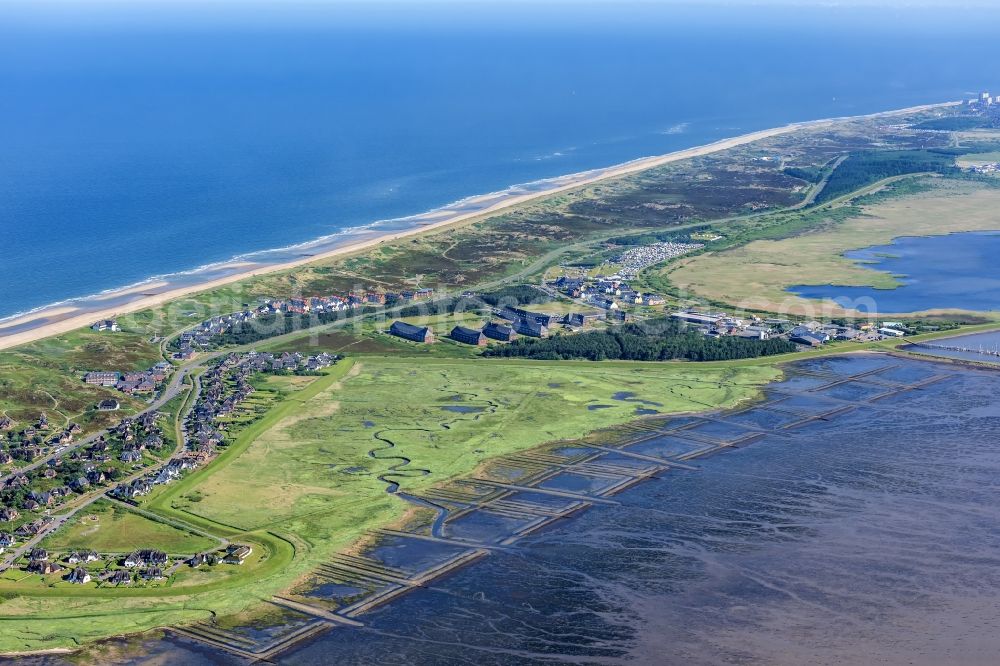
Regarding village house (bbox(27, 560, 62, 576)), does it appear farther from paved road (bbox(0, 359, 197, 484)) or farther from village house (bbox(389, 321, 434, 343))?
village house (bbox(389, 321, 434, 343))

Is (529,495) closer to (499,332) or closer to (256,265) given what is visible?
(499,332)

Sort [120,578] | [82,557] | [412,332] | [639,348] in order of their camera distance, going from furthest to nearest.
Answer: [412,332] < [639,348] < [82,557] < [120,578]

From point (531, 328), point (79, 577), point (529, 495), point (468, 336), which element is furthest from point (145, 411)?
point (531, 328)

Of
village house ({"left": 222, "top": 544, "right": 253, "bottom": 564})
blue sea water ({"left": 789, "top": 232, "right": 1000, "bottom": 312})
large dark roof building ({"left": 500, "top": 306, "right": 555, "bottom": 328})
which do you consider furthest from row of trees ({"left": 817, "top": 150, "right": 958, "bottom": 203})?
village house ({"left": 222, "top": 544, "right": 253, "bottom": 564})

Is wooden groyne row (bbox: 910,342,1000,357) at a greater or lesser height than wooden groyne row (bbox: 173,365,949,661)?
greater

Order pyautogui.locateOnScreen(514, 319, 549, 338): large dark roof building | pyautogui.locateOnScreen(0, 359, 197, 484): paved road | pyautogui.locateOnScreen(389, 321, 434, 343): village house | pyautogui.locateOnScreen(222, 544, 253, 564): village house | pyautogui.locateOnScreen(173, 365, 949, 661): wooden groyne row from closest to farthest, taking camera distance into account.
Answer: pyautogui.locateOnScreen(173, 365, 949, 661): wooden groyne row
pyautogui.locateOnScreen(222, 544, 253, 564): village house
pyautogui.locateOnScreen(0, 359, 197, 484): paved road
pyautogui.locateOnScreen(389, 321, 434, 343): village house
pyautogui.locateOnScreen(514, 319, 549, 338): large dark roof building

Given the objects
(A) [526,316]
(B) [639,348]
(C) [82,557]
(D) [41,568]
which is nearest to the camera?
(D) [41,568]

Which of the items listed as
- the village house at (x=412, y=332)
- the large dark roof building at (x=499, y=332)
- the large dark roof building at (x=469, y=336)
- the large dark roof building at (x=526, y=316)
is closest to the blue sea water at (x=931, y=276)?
the large dark roof building at (x=526, y=316)

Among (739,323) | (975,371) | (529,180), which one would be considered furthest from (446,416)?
(529,180)
